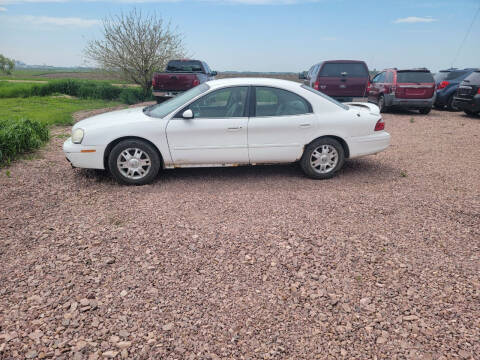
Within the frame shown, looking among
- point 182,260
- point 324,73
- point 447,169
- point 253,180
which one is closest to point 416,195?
point 447,169

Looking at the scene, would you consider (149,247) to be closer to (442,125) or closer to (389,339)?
(389,339)

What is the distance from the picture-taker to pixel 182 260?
3225 millimetres

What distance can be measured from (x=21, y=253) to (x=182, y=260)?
1.64m

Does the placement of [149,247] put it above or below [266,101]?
below

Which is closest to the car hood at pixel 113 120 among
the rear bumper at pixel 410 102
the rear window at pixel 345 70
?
the rear window at pixel 345 70

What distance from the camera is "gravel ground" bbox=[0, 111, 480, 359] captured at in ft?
7.61

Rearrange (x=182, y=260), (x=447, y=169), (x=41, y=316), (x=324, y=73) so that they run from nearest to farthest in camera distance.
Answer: (x=41, y=316), (x=182, y=260), (x=447, y=169), (x=324, y=73)

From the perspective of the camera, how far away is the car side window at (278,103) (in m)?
5.14

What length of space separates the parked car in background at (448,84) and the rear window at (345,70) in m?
4.09

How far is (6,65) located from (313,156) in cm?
10367

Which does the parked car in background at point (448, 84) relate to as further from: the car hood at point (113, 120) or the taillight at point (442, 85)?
the car hood at point (113, 120)

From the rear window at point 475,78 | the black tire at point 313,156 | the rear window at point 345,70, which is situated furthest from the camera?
the rear window at point 345,70

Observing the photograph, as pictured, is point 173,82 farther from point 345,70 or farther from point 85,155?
point 85,155

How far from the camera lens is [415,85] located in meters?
11.9
